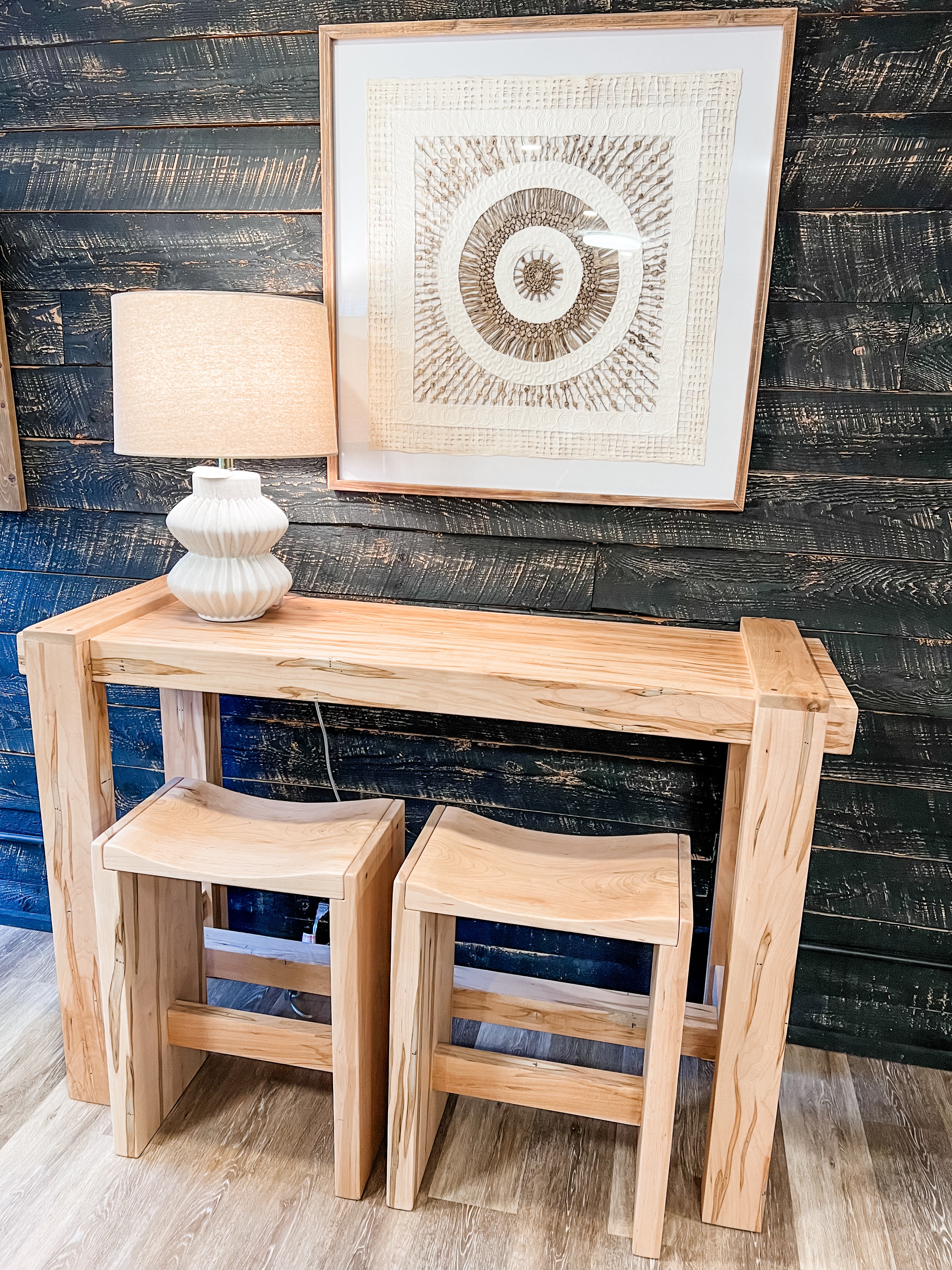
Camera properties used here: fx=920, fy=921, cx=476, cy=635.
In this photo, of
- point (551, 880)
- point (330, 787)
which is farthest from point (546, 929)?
point (330, 787)

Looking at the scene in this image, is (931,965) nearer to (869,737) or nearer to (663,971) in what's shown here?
(869,737)

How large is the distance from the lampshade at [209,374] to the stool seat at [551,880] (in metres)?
0.73

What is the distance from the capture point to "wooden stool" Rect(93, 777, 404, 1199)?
4.79 feet

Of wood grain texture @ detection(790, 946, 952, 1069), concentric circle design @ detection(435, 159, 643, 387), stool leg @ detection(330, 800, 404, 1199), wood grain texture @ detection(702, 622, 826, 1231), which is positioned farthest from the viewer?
wood grain texture @ detection(790, 946, 952, 1069)

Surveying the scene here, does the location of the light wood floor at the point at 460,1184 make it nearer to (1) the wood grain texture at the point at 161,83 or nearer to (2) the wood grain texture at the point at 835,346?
(2) the wood grain texture at the point at 835,346

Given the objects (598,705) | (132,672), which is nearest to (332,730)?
(132,672)

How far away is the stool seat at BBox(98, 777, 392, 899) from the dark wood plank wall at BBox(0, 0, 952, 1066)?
0.37 metres

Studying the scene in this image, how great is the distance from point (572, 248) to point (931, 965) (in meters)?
1.58

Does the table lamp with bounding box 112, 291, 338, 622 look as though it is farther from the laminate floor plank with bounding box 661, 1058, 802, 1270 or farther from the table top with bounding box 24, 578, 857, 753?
the laminate floor plank with bounding box 661, 1058, 802, 1270

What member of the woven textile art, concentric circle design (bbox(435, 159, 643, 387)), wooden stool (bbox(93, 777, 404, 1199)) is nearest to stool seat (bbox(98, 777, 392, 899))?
wooden stool (bbox(93, 777, 404, 1199))

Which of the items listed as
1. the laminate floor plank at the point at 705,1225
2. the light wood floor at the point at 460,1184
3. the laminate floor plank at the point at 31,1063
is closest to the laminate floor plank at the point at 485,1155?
the light wood floor at the point at 460,1184

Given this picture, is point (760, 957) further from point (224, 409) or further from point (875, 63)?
point (875, 63)

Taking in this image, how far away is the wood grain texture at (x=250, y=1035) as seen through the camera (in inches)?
61.7

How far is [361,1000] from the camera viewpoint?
58.4 inches
